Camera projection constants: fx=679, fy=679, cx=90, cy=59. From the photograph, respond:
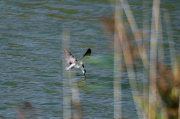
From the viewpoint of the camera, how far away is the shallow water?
3.86m

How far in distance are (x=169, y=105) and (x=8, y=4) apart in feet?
13.6

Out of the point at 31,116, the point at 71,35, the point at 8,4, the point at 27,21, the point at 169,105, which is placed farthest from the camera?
the point at 8,4

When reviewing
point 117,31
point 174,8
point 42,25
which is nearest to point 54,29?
point 42,25

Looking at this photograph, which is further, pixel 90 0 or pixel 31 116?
pixel 90 0

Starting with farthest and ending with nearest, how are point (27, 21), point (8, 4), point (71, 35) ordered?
1. point (8, 4)
2. point (27, 21)
3. point (71, 35)

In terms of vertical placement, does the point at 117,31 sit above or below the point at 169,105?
above

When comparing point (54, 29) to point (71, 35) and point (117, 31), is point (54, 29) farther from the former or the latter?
point (117, 31)

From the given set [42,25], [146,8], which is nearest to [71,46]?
[42,25]

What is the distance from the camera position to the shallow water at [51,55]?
12.6 ft

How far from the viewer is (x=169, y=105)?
2.11 m

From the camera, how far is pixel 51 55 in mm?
4875

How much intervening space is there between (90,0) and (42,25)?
0.75 metres

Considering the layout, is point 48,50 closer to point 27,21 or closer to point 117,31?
point 27,21

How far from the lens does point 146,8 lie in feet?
Answer: 19.4
